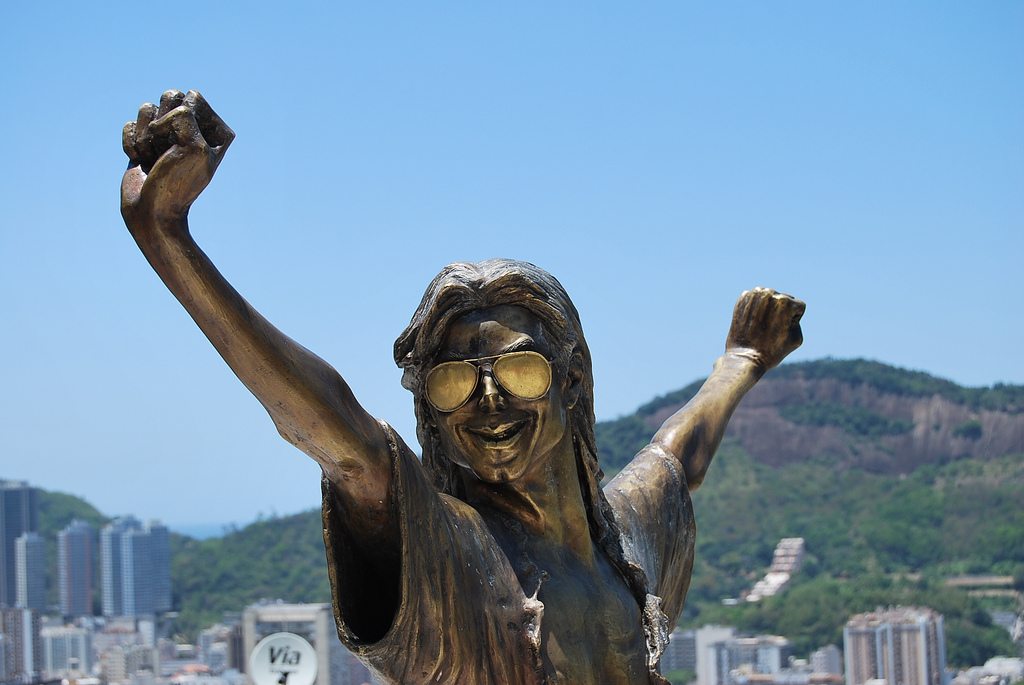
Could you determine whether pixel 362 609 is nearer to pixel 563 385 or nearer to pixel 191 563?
pixel 563 385

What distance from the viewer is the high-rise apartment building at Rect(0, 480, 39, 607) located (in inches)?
4609

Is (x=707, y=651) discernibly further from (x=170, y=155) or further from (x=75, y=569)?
(x=170, y=155)

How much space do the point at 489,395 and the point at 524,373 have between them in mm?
116

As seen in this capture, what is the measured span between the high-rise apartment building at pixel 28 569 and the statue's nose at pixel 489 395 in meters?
117

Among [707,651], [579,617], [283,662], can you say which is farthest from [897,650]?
[579,617]

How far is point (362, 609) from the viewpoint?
172 inches

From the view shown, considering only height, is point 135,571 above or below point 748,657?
above

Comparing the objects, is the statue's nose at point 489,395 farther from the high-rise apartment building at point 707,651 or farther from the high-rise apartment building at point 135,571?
the high-rise apartment building at point 135,571

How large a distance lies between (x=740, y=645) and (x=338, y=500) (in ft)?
279

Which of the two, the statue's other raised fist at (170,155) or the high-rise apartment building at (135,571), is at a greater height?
the high-rise apartment building at (135,571)

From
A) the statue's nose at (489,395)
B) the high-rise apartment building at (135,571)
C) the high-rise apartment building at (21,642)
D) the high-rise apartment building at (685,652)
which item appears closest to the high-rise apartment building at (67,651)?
the high-rise apartment building at (21,642)

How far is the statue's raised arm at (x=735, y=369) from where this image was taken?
19.6 feet

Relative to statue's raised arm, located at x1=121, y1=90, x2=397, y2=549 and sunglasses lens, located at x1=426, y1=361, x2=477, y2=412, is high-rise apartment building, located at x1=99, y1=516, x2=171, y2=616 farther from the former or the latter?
statue's raised arm, located at x1=121, y1=90, x2=397, y2=549

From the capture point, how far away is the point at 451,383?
179 inches
